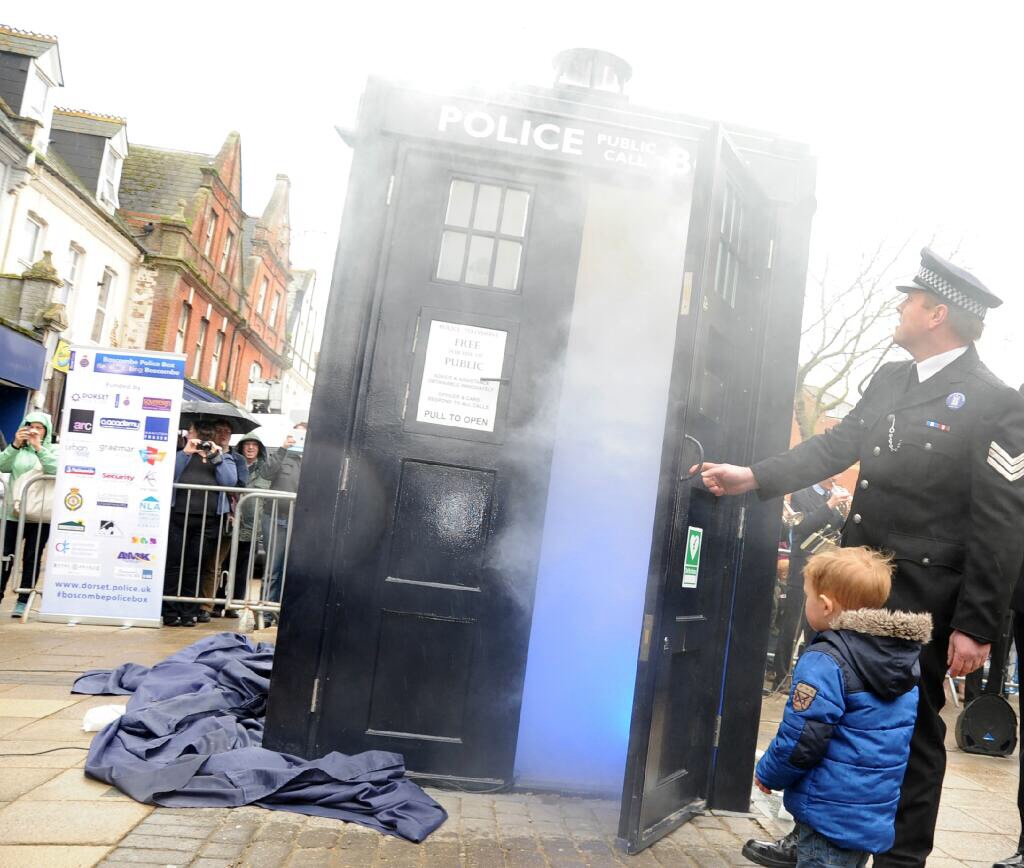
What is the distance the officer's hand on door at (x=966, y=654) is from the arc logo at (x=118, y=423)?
6853 millimetres

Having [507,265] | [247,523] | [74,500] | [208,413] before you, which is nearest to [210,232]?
[208,413]

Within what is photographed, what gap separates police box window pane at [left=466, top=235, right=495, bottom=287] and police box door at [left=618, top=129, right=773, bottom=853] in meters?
0.99

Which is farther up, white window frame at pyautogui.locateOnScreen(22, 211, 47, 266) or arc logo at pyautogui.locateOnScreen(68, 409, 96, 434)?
white window frame at pyautogui.locateOnScreen(22, 211, 47, 266)

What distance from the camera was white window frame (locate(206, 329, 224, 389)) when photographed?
28953 millimetres

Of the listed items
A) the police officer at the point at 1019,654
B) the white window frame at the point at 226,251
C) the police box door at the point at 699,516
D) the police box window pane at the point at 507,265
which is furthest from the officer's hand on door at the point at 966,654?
the white window frame at the point at 226,251

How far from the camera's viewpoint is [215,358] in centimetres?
2938

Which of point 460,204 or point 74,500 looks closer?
point 460,204

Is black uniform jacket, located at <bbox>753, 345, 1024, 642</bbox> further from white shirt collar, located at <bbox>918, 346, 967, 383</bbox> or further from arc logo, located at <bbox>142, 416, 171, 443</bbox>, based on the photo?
arc logo, located at <bbox>142, 416, 171, 443</bbox>

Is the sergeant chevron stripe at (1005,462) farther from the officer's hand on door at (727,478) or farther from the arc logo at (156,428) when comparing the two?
the arc logo at (156,428)

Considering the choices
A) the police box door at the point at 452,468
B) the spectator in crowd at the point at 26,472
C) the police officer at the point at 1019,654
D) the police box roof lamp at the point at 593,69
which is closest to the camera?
the police officer at the point at 1019,654

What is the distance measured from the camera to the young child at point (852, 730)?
2.35m

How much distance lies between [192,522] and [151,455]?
0.84 meters

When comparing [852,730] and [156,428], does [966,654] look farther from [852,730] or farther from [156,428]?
[156,428]

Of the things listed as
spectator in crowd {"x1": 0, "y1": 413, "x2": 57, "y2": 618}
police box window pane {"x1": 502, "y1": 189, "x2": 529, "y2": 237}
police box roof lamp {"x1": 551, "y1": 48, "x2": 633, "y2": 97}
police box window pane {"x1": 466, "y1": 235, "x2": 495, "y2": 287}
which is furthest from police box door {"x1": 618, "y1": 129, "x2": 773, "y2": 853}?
spectator in crowd {"x1": 0, "y1": 413, "x2": 57, "y2": 618}
